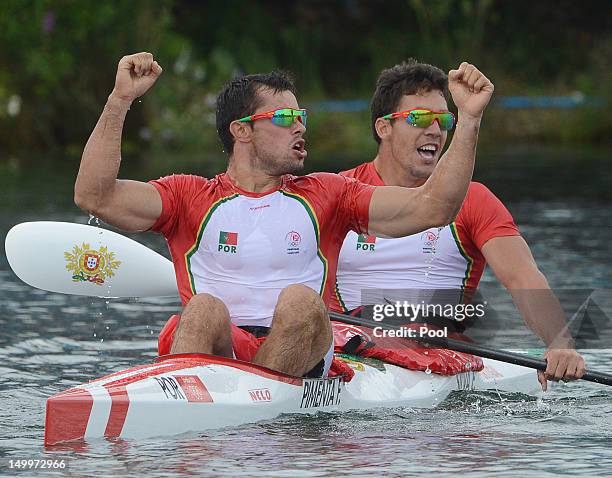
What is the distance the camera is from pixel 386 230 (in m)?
6.27

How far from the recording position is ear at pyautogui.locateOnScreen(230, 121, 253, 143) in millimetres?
6488

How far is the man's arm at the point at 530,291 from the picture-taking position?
269 inches

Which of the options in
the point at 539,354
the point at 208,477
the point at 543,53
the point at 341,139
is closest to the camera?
the point at 208,477

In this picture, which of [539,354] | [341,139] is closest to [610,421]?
[539,354]

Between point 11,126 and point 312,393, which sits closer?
point 312,393

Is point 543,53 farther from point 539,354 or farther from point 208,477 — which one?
point 208,477

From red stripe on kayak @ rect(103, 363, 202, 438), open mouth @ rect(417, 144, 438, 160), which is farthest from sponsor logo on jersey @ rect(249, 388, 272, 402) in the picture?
open mouth @ rect(417, 144, 438, 160)

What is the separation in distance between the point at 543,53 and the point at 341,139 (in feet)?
23.1

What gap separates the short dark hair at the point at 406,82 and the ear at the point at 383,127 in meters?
0.02

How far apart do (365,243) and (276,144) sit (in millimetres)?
1163

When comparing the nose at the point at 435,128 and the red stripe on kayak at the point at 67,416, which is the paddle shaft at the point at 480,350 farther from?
the red stripe on kayak at the point at 67,416

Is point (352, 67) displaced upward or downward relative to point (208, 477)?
upward

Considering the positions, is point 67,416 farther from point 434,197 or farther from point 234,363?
point 434,197

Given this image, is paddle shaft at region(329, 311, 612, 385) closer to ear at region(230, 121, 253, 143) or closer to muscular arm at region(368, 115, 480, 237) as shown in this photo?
muscular arm at region(368, 115, 480, 237)
